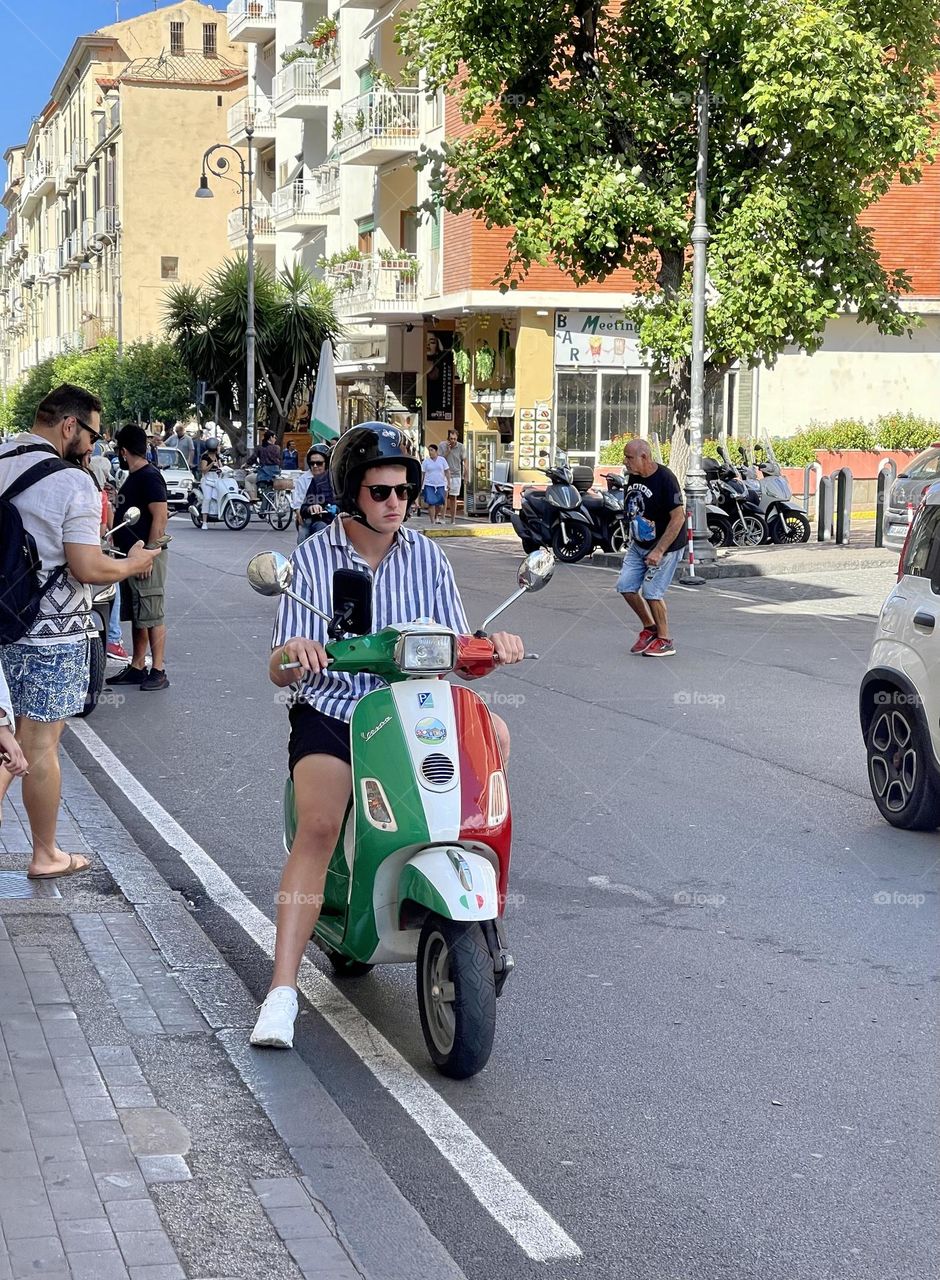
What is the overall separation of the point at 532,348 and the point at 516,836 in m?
31.1

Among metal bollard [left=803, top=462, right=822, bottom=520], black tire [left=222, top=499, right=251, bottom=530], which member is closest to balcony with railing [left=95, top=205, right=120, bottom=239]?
black tire [left=222, top=499, right=251, bottom=530]

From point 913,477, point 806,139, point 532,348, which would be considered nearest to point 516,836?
point 806,139

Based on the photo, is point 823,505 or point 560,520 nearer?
point 560,520

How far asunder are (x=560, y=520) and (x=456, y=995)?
20519 millimetres

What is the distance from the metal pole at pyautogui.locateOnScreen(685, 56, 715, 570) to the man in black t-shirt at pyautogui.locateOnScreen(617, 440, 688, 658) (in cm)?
844

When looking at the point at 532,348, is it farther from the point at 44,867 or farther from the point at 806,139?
the point at 44,867

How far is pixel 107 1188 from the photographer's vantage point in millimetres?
3709

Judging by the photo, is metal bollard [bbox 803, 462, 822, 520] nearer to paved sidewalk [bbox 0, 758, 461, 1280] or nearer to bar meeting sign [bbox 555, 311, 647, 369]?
bar meeting sign [bbox 555, 311, 647, 369]

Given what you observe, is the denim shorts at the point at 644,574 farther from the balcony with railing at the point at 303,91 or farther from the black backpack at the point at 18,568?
the balcony with railing at the point at 303,91

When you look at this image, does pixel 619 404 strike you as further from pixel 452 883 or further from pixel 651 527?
pixel 452 883

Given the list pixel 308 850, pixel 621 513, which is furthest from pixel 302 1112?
pixel 621 513

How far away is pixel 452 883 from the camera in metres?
4.50

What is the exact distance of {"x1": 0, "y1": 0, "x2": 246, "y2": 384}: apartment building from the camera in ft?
252

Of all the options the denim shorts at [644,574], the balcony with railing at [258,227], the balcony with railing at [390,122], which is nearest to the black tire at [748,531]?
the denim shorts at [644,574]
